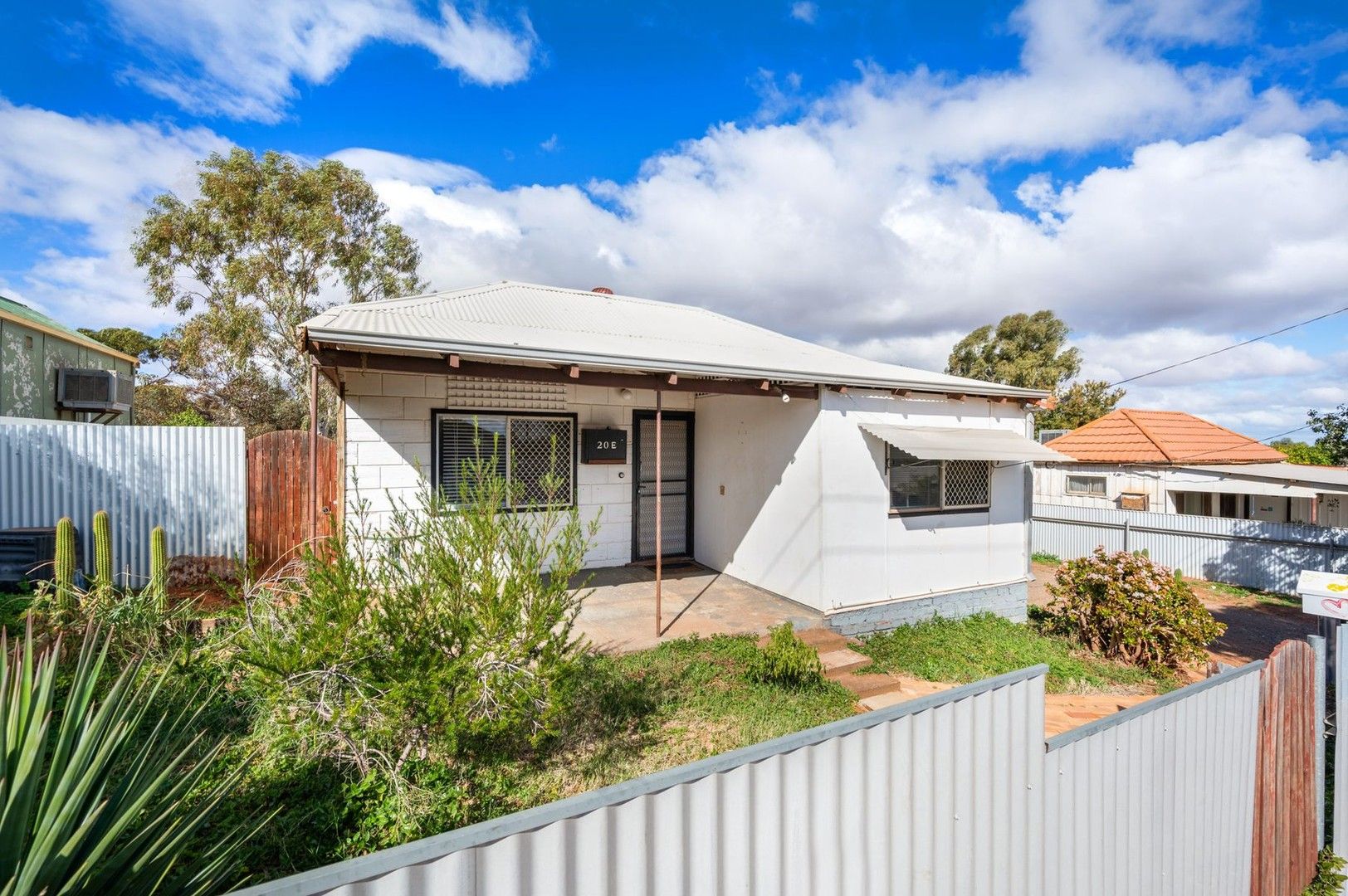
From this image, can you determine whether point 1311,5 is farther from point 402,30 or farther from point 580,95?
point 402,30

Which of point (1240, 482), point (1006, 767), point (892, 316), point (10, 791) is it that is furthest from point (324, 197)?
point (892, 316)

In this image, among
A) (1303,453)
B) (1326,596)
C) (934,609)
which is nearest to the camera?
(1326,596)

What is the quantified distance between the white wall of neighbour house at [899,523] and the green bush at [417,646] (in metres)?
4.15

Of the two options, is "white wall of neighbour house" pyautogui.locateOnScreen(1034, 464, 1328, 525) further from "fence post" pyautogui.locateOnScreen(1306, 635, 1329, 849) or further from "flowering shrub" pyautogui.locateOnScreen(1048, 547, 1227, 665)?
"fence post" pyautogui.locateOnScreen(1306, 635, 1329, 849)

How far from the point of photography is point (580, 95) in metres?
10.5

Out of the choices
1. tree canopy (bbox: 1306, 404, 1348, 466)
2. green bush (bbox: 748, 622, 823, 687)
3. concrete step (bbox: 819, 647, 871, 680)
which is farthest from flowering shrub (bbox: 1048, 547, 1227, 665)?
tree canopy (bbox: 1306, 404, 1348, 466)

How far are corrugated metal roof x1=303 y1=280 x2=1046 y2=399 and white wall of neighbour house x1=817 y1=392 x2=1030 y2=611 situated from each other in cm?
38

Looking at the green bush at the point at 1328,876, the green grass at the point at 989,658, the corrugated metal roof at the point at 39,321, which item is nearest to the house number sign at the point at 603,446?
the green grass at the point at 989,658

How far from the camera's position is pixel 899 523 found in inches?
282

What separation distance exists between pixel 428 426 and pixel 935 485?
21.9ft

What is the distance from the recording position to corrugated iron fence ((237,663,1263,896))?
4.31 feet

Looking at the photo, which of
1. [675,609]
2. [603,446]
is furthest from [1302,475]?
[603,446]

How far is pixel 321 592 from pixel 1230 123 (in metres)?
17.0

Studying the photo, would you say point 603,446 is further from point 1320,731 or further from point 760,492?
point 1320,731
